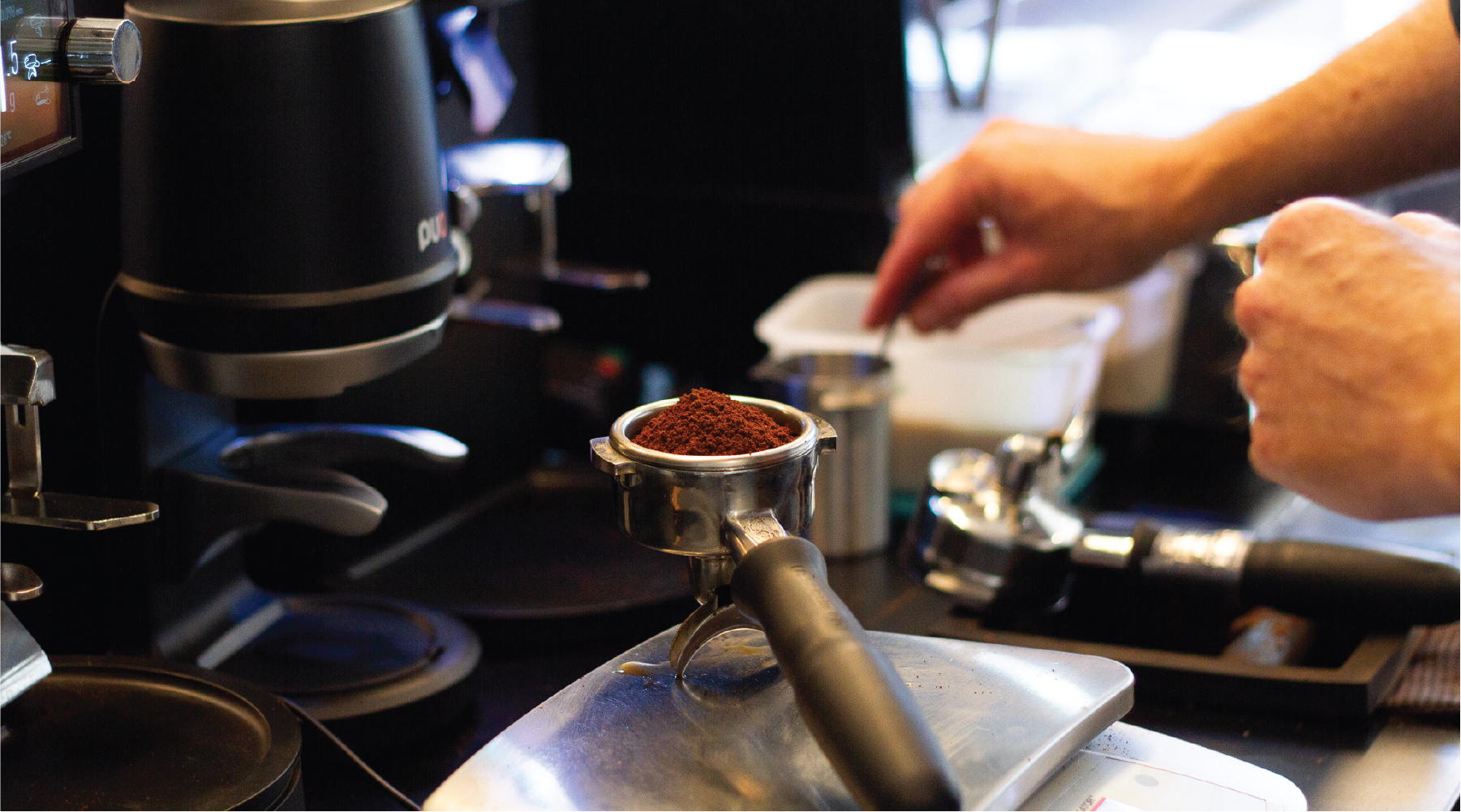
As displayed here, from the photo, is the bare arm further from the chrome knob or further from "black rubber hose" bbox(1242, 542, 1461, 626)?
the chrome knob

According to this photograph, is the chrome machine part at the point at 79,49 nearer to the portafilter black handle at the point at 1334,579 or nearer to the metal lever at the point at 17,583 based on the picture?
the metal lever at the point at 17,583

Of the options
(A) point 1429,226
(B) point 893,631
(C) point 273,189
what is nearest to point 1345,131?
(A) point 1429,226

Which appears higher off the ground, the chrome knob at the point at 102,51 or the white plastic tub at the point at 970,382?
the chrome knob at the point at 102,51

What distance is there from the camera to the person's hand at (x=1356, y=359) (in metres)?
0.56

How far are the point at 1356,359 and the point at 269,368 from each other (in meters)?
0.51

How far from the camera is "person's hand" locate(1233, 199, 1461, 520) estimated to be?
0.56m

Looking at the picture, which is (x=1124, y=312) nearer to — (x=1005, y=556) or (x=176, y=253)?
(x=1005, y=556)

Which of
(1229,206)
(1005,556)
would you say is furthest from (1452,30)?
(1005,556)

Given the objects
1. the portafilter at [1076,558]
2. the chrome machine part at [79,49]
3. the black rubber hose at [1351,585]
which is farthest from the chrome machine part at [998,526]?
the chrome machine part at [79,49]

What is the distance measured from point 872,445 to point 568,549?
24 cm

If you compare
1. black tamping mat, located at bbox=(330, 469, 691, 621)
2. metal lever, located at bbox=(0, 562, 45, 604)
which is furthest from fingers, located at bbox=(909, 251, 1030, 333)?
metal lever, located at bbox=(0, 562, 45, 604)

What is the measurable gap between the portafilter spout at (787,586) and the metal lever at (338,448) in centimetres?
18

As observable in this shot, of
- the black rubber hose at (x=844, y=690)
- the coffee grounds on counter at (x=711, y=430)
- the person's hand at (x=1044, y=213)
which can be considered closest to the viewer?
the black rubber hose at (x=844, y=690)

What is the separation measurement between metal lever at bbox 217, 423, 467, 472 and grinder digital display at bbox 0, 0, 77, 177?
0.19 m
